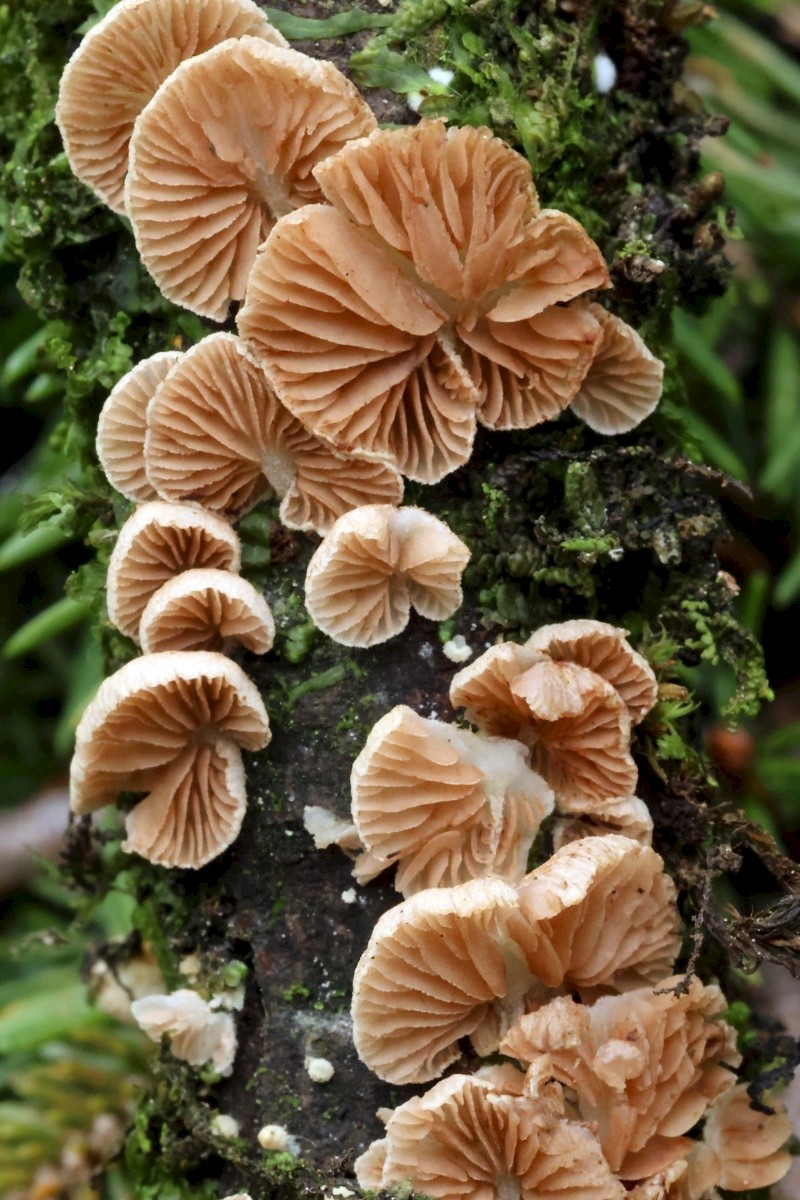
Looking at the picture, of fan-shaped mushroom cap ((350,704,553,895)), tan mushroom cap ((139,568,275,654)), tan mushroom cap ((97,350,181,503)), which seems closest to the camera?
fan-shaped mushroom cap ((350,704,553,895))

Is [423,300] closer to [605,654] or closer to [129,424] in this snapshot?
[129,424]

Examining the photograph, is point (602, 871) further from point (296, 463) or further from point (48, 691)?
point (48, 691)

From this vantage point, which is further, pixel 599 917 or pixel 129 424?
pixel 129 424

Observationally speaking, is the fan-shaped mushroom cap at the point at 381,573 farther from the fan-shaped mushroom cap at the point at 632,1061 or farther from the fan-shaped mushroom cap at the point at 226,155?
→ the fan-shaped mushroom cap at the point at 632,1061

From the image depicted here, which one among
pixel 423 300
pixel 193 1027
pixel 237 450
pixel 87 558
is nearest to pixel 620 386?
pixel 423 300

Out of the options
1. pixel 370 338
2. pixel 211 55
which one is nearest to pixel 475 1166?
pixel 370 338

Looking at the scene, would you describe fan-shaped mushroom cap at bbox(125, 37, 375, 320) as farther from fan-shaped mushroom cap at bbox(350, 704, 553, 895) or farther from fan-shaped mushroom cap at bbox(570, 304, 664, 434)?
fan-shaped mushroom cap at bbox(350, 704, 553, 895)

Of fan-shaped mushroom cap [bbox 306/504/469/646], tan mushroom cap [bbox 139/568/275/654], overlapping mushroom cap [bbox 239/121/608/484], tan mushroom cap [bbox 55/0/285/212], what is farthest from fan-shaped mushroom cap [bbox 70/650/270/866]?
tan mushroom cap [bbox 55/0/285/212]
